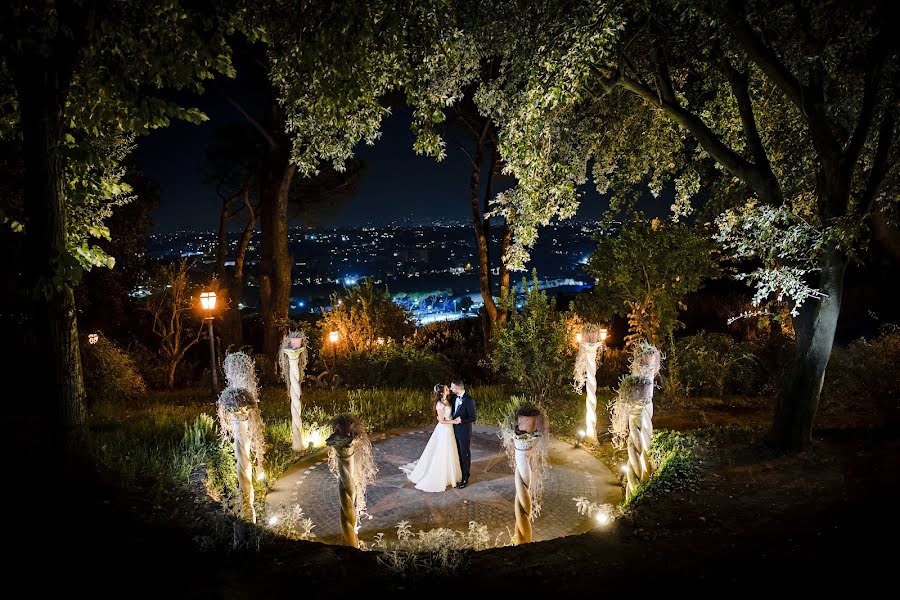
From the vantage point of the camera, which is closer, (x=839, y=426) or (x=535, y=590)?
(x=535, y=590)

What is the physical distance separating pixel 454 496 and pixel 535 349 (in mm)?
5391

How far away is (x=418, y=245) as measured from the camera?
49.5 meters

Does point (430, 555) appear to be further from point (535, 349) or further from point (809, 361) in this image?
point (535, 349)

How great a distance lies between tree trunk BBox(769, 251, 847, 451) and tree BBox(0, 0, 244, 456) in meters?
7.57

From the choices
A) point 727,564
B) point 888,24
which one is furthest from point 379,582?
point 888,24

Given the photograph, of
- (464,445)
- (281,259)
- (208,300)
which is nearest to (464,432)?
(464,445)

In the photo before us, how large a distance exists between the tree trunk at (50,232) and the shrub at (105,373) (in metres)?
7.63

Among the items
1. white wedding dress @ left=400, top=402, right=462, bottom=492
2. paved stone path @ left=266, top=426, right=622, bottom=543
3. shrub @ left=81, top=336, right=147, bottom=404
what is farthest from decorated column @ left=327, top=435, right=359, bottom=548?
shrub @ left=81, top=336, right=147, bottom=404

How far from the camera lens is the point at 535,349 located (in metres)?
12.0

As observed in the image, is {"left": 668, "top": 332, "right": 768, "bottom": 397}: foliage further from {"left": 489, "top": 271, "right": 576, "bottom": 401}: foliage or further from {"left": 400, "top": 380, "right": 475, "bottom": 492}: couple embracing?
{"left": 400, "top": 380, "right": 475, "bottom": 492}: couple embracing

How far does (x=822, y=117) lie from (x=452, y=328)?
16255 mm

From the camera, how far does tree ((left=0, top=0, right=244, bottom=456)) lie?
5445 millimetres

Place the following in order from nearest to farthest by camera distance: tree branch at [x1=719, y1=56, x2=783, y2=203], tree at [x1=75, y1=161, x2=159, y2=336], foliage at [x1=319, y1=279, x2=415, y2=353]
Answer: tree branch at [x1=719, y1=56, x2=783, y2=203] → foliage at [x1=319, y1=279, x2=415, y2=353] → tree at [x1=75, y1=161, x2=159, y2=336]

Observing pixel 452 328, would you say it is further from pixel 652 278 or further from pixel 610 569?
pixel 610 569
